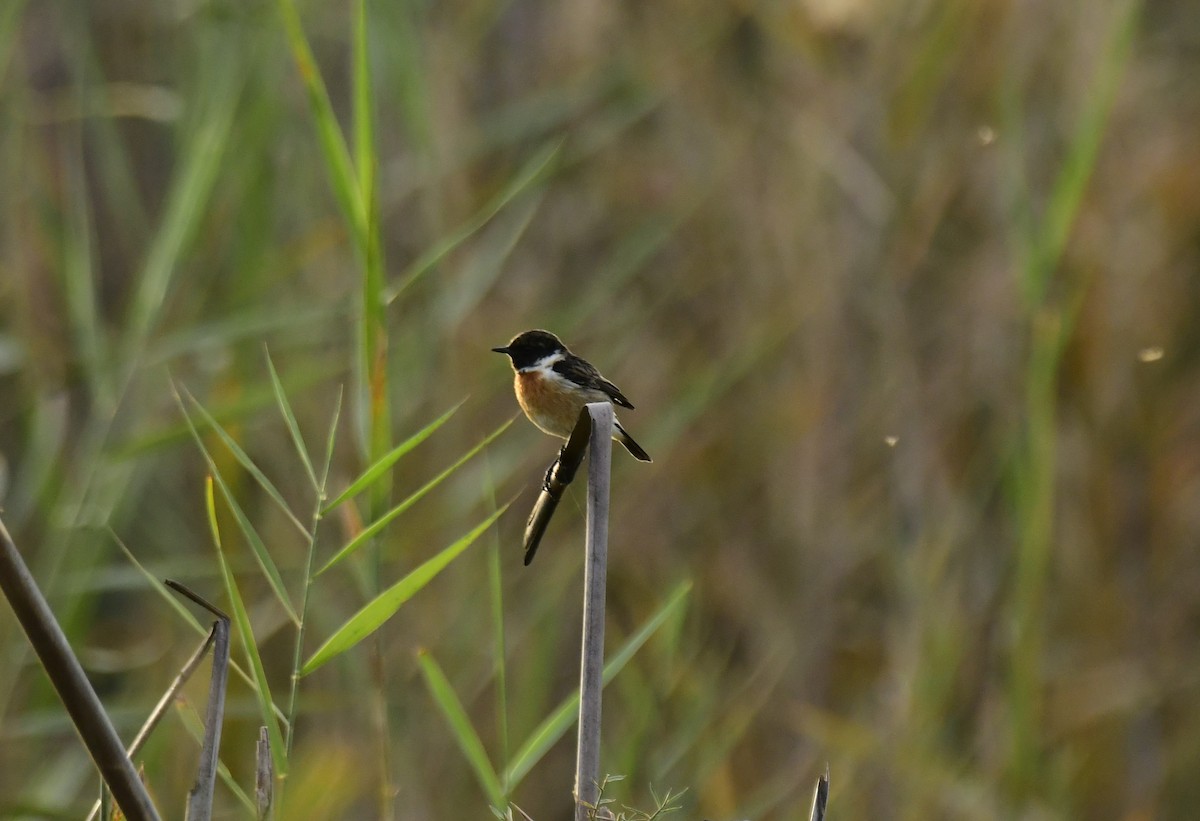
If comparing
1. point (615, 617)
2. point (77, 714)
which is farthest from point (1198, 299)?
point (77, 714)

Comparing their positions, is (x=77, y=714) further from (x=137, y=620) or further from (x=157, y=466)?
(x=137, y=620)

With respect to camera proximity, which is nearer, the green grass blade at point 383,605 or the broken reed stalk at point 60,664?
the broken reed stalk at point 60,664

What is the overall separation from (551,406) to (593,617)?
16.0 inches

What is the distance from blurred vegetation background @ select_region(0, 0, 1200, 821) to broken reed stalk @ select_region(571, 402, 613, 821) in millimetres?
787

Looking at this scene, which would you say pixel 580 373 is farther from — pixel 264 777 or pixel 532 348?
pixel 264 777

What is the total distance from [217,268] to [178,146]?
223 millimetres

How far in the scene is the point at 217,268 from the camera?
6.20 ft

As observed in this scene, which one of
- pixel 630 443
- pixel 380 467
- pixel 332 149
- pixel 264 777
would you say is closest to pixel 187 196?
pixel 332 149

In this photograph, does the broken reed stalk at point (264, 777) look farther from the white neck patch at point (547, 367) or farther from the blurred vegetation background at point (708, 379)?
the blurred vegetation background at point (708, 379)

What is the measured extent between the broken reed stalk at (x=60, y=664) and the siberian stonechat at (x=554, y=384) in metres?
0.53

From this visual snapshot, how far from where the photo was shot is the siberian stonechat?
1122mm

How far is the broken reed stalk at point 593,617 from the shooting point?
0.74m

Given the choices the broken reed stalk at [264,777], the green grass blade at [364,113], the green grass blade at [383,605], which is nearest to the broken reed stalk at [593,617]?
the green grass blade at [383,605]

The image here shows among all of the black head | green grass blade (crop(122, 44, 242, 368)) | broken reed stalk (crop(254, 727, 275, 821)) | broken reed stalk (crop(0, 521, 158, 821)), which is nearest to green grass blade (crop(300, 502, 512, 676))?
broken reed stalk (crop(254, 727, 275, 821))
